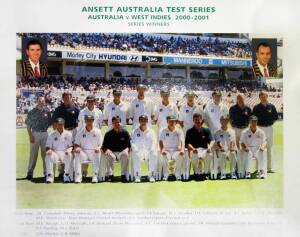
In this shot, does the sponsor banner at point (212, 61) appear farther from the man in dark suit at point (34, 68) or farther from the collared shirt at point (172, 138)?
the man in dark suit at point (34, 68)

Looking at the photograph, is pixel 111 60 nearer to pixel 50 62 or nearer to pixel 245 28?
pixel 50 62

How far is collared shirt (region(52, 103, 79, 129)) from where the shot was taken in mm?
1298

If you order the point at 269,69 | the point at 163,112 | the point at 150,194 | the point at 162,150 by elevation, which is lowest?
the point at 150,194

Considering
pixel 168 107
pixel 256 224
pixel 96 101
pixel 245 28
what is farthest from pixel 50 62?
pixel 256 224

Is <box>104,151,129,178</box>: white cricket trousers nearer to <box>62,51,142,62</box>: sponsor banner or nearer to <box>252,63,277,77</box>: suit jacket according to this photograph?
<box>62,51,142,62</box>: sponsor banner

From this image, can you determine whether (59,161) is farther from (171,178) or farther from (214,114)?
(214,114)

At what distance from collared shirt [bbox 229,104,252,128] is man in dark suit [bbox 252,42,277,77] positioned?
101 millimetres

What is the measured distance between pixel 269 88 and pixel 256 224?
366 millimetres

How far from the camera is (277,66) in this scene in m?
1.30

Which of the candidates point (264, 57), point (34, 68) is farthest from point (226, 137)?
point (34, 68)

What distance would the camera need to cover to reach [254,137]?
130 centimetres

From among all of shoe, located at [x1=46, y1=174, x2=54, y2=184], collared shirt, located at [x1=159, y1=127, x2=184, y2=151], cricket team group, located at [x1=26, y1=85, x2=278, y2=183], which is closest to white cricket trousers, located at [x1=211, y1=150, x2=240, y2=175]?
cricket team group, located at [x1=26, y1=85, x2=278, y2=183]

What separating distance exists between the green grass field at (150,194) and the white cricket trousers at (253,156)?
3 cm

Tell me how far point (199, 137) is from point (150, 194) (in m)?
0.20
